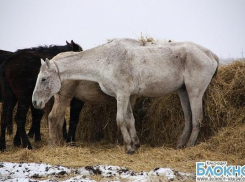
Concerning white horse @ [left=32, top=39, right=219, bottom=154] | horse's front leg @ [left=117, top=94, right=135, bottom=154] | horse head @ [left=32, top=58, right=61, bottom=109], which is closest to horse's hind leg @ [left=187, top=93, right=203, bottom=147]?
white horse @ [left=32, top=39, right=219, bottom=154]

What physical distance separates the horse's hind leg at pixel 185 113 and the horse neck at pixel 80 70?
1940 mm

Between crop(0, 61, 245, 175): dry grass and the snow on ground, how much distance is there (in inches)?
14.3

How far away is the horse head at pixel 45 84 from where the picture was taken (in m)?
6.92

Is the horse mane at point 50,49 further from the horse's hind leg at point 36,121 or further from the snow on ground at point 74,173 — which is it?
the snow on ground at point 74,173

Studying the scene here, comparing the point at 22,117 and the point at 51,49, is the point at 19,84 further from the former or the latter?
the point at 51,49

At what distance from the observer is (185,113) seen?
775 centimetres

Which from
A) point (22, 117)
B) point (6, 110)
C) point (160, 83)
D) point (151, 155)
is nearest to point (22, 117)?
point (22, 117)

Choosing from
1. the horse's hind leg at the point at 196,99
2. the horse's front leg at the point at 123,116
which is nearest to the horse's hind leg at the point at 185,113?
the horse's hind leg at the point at 196,99

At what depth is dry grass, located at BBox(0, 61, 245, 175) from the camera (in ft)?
20.6

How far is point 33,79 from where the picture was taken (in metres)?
7.52

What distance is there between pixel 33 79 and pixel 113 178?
10.8 feet

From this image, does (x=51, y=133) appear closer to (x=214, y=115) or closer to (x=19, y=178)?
(x=19, y=178)

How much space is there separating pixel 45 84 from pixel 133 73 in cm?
177

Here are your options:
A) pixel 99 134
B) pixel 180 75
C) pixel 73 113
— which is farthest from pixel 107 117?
pixel 180 75
